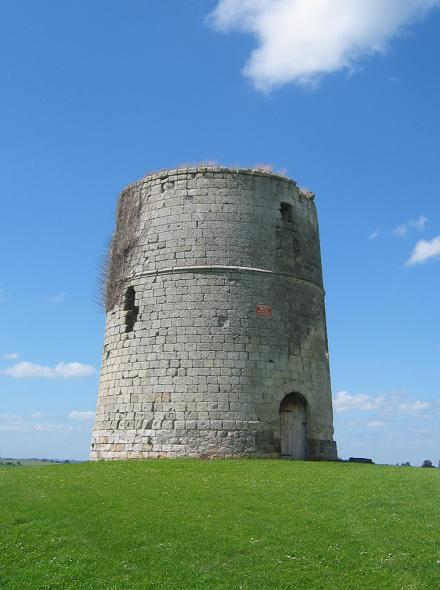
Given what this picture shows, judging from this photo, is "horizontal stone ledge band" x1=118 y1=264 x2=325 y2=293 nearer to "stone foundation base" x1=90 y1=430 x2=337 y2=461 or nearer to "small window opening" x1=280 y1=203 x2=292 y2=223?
"small window opening" x1=280 y1=203 x2=292 y2=223

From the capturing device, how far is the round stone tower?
18859 mm

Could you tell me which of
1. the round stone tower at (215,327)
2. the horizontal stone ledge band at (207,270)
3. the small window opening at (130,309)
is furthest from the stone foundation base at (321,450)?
the small window opening at (130,309)

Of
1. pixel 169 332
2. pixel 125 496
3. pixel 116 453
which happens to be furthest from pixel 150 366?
pixel 125 496

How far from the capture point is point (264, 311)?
784 inches

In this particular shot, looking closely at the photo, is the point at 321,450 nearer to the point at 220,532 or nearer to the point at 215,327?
the point at 215,327

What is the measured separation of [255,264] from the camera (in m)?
20.2

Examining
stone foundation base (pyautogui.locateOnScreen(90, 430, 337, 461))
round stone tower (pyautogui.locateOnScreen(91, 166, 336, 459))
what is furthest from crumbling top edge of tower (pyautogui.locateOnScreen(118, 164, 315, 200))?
stone foundation base (pyautogui.locateOnScreen(90, 430, 337, 461))

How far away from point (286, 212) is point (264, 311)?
3598 mm

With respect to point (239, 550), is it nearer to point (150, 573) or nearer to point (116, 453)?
point (150, 573)

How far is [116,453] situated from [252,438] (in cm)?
394

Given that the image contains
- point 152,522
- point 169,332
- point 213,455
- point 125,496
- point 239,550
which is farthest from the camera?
point 169,332

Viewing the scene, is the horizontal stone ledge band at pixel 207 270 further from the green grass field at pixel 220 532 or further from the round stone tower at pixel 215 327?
the green grass field at pixel 220 532

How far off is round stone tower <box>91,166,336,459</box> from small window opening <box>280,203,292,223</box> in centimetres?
4

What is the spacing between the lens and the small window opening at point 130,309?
20.7 m
